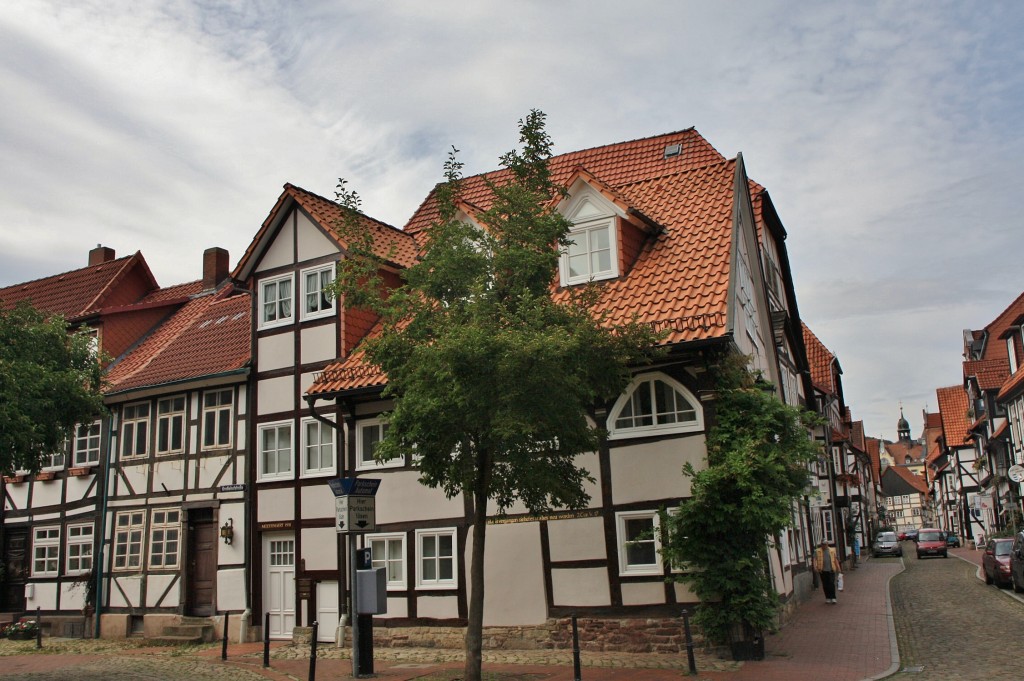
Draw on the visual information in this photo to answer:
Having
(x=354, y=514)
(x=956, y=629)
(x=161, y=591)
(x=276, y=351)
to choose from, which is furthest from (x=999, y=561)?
(x=161, y=591)

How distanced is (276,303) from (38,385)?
5955mm

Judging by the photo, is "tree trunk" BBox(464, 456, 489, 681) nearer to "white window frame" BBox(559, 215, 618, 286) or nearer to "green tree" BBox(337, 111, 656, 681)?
"green tree" BBox(337, 111, 656, 681)

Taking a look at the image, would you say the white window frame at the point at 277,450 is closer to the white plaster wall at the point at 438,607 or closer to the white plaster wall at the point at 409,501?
the white plaster wall at the point at 409,501

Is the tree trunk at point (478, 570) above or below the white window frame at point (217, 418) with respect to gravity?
below

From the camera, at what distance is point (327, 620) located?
18672 mm

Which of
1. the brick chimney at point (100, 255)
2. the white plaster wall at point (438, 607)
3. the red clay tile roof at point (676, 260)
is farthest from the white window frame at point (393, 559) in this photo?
the brick chimney at point (100, 255)

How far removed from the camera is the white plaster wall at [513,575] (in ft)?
52.3

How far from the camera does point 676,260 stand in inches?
646

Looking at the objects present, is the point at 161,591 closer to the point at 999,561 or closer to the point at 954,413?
the point at 999,561

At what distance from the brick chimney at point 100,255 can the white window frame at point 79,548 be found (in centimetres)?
1311

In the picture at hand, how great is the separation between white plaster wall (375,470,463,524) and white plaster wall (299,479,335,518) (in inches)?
54.9

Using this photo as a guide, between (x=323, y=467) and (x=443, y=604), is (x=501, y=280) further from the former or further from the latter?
(x=323, y=467)

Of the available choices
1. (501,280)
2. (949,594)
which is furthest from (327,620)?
(949,594)

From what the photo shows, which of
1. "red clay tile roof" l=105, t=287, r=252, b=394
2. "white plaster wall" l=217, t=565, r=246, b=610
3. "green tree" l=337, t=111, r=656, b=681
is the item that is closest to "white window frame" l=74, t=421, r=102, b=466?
"red clay tile roof" l=105, t=287, r=252, b=394
